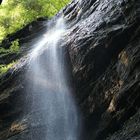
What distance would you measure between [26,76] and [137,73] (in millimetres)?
6747

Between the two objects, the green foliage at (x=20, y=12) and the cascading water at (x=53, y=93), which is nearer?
the cascading water at (x=53, y=93)

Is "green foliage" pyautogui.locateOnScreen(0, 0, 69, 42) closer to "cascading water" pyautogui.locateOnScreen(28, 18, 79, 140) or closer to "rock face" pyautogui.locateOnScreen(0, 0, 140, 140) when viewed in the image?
"cascading water" pyautogui.locateOnScreen(28, 18, 79, 140)

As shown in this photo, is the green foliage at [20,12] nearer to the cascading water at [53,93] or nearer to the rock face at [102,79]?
the cascading water at [53,93]

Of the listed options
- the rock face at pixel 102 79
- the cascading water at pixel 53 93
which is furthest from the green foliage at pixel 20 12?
the rock face at pixel 102 79

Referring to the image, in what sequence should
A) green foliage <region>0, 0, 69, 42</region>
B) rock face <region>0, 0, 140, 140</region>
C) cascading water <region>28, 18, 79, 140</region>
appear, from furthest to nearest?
1. green foliage <region>0, 0, 69, 42</region>
2. cascading water <region>28, 18, 79, 140</region>
3. rock face <region>0, 0, 140, 140</region>

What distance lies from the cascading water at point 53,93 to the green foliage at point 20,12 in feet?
38.7

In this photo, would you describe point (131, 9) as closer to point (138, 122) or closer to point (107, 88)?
point (107, 88)

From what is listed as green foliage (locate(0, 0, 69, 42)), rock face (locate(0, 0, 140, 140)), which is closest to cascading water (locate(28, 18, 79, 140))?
rock face (locate(0, 0, 140, 140))

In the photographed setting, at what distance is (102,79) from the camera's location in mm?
12367

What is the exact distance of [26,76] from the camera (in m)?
16.1

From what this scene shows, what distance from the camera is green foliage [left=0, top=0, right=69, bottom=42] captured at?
2884 centimetres

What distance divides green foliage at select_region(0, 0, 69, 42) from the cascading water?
38.7 feet

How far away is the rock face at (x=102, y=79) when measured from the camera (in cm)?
1097

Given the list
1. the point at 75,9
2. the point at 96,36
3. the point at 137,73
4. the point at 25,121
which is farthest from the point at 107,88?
the point at 75,9
